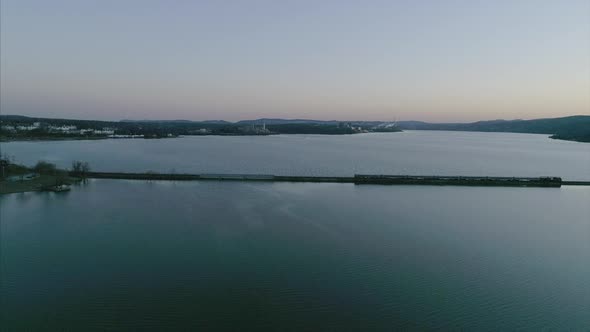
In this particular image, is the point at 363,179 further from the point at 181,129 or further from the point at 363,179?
the point at 181,129

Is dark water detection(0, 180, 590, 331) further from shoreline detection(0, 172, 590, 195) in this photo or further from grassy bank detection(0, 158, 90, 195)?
shoreline detection(0, 172, 590, 195)

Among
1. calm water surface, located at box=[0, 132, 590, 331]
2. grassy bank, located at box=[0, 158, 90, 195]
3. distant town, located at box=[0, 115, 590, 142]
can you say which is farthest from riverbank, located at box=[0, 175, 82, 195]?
distant town, located at box=[0, 115, 590, 142]

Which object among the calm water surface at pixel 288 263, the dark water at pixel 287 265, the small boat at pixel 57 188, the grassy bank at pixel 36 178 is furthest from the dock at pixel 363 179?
the dark water at pixel 287 265

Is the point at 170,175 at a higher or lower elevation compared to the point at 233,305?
higher

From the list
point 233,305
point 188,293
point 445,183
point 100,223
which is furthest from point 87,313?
point 445,183

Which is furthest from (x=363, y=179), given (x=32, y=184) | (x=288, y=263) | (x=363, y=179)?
(x=32, y=184)

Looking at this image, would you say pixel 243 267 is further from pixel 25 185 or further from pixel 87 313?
pixel 25 185
